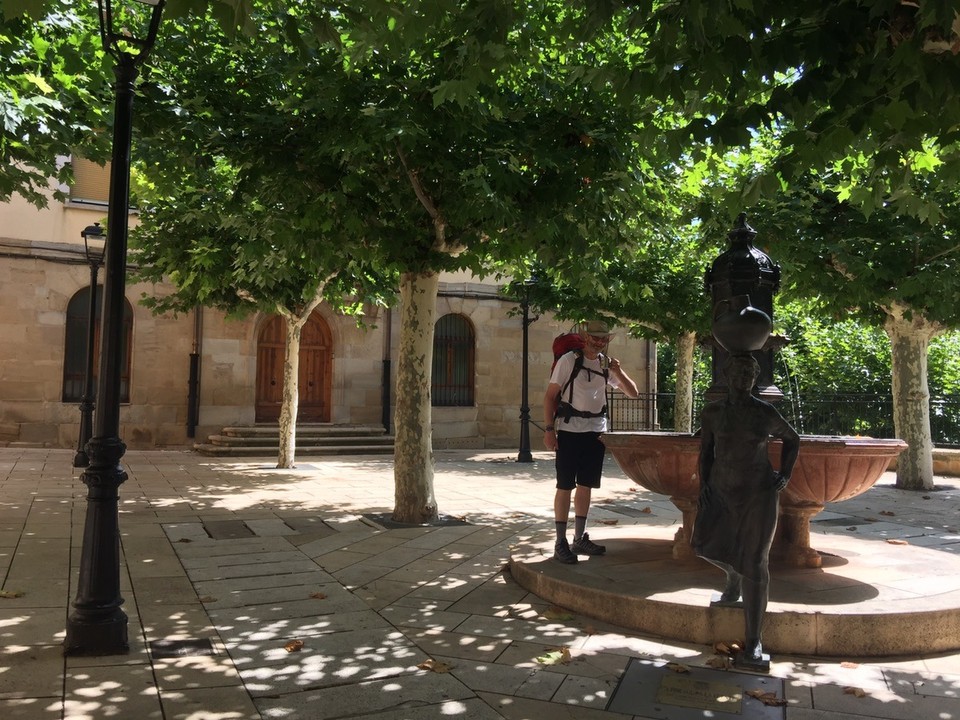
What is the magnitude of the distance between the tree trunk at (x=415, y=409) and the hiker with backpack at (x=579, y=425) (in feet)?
8.33

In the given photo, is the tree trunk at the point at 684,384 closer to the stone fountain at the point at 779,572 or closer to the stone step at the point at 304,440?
the stone step at the point at 304,440

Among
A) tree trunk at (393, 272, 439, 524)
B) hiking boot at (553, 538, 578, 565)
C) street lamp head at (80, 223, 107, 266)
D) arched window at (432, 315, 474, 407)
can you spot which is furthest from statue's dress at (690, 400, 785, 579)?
arched window at (432, 315, 474, 407)

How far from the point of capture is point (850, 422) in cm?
1800

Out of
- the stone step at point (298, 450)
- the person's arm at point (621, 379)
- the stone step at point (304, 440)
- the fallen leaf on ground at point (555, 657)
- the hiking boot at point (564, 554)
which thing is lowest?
the fallen leaf on ground at point (555, 657)

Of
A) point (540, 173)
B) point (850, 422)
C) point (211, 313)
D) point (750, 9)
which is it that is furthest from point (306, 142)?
point (850, 422)

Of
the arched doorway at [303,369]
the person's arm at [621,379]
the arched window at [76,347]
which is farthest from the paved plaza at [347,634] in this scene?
→ the arched doorway at [303,369]

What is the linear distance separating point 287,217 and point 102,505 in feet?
13.1

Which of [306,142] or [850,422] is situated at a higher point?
[306,142]

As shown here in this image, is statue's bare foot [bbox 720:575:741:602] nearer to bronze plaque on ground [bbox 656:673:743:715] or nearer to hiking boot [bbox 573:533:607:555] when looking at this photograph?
bronze plaque on ground [bbox 656:673:743:715]

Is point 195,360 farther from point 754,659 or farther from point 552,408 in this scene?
point 754,659

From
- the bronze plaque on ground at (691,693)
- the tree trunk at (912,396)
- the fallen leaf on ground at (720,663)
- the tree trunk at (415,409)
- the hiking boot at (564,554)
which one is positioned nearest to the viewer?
the bronze plaque on ground at (691,693)

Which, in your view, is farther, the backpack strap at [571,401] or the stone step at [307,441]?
the stone step at [307,441]

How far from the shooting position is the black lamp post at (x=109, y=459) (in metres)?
4.23

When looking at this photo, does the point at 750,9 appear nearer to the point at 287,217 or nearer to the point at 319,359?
the point at 287,217
